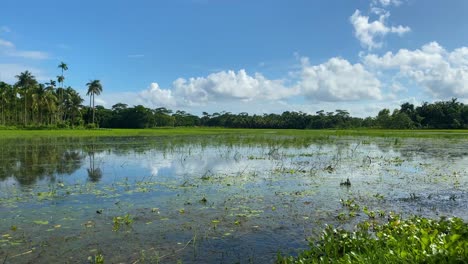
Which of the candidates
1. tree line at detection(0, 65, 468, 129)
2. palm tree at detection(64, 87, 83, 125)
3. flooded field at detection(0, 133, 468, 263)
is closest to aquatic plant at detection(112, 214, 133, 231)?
flooded field at detection(0, 133, 468, 263)

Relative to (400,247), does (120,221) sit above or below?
below

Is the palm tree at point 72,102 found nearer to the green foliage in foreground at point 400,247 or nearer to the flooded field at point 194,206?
the flooded field at point 194,206

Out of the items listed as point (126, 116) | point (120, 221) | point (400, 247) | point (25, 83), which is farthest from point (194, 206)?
point (126, 116)

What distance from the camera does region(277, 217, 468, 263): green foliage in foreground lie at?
434cm

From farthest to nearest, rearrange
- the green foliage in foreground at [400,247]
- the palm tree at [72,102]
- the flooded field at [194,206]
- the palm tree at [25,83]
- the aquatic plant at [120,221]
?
the palm tree at [72,102]
the palm tree at [25,83]
the aquatic plant at [120,221]
the flooded field at [194,206]
the green foliage in foreground at [400,247]

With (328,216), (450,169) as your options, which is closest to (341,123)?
(450,169)

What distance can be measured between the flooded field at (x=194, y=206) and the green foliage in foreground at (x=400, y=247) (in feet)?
4.13

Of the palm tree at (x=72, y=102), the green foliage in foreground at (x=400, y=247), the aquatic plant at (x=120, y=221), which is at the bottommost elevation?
the aquatic plant at (x=120, y=221)

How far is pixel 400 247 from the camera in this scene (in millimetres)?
4973

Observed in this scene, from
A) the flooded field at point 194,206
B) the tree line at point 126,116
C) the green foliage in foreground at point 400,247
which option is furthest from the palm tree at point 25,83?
the green foliage in foreground at point 400,247

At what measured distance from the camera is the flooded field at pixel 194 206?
22.5ft

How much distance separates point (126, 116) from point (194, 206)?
11139cm

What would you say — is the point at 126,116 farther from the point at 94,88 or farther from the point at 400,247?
the point at 400,247

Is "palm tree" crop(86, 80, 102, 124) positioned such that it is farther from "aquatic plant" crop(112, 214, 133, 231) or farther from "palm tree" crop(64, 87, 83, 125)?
"aquatic plant" crop(112, 214, 133, 231)
